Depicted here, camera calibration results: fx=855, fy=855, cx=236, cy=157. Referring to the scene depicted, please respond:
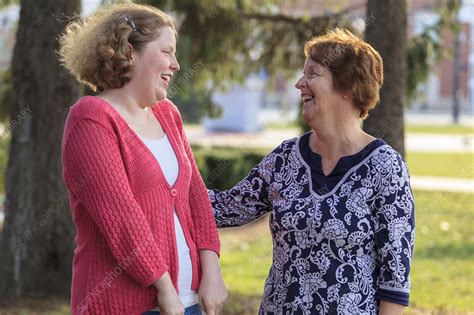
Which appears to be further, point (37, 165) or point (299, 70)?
point (299, 70)

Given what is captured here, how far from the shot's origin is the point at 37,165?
6957 mm

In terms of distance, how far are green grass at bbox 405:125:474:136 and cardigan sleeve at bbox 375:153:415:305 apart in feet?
98.2

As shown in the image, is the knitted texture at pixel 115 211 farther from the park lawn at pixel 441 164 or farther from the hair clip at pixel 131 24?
the park lawn at pixel 441 164

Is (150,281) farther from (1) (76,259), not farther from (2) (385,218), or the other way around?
(2) (385,218)

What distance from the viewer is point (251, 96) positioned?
3575cm

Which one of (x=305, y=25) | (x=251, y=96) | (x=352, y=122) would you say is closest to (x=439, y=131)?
(x=251, y=96)

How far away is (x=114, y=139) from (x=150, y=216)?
0.85 feet

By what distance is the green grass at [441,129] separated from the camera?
108 ft

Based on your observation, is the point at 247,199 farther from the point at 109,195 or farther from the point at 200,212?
the point at 109,195

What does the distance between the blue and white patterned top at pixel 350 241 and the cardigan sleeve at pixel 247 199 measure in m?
0.22

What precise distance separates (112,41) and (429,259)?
27.3 ft

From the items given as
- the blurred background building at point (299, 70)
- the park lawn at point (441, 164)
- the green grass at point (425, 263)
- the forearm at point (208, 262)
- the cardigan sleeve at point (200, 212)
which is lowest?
the green grass at point (425, 263)

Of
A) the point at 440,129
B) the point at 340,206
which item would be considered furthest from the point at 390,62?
the point at 440,129

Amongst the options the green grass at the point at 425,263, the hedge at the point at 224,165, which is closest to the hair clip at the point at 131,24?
the green grass at the point at 425,263
